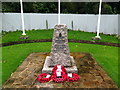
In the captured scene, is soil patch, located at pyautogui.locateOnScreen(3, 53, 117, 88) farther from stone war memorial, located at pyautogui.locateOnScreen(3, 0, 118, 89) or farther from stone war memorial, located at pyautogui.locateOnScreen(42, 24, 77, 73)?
stone war memorial, located at pyautogui.locateOnScreen(42, 24, 77, 73)

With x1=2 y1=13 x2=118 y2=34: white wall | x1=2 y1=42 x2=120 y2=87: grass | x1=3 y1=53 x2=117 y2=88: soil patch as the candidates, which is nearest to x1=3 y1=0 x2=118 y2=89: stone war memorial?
x1=3 y1=53 x2=117 y2=88: soil patch

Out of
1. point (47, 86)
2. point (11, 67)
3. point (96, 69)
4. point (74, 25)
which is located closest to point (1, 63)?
point (11, 67)

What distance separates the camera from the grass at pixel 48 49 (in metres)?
6.19

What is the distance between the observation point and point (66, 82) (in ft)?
16.5

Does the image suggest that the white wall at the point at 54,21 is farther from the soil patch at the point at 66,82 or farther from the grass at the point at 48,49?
the soil patch at the point at 66,82

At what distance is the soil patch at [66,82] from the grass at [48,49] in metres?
0.40

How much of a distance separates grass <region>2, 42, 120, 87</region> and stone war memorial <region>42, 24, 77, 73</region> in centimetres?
176

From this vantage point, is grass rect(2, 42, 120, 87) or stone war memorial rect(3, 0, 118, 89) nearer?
stone war memorial rect(3, 0, 118, 89)

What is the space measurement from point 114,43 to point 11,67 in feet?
26.4

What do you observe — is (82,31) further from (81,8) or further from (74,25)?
(81,8)

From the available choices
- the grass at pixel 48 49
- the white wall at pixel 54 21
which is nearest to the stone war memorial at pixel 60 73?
the grass at pixel 48 49

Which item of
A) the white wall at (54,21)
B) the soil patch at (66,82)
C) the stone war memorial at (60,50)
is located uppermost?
the white wall at (54,21)

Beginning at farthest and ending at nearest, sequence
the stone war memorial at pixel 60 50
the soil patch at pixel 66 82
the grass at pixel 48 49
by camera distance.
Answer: the grass at pixel 48 49 → the stone war memorial at pixel 60 50 → the soil patch at pixel 66 82

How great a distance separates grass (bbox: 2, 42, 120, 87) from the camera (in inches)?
244
